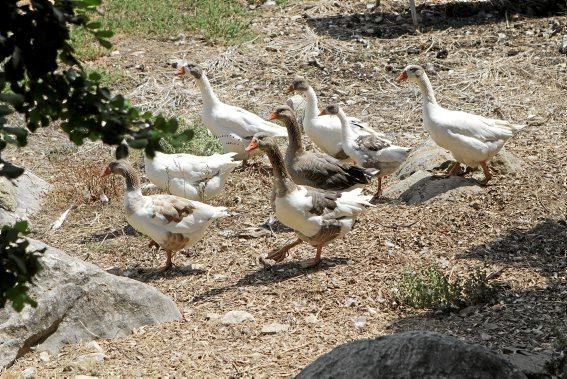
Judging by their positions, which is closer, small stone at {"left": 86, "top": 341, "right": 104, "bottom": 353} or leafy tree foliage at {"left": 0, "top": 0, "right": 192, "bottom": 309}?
leafy tree foliage at {"left": 0, "top": 0, "right": 192, "bottom": 309}

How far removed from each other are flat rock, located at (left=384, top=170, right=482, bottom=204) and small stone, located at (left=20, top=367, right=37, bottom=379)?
13.4 ft

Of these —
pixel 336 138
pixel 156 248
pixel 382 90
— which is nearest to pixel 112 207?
pixel 156 248

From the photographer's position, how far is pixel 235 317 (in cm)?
652

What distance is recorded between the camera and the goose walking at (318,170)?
8.40 meters

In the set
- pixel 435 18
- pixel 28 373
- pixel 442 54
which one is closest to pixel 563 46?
pixel 442 54

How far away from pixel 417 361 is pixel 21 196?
5998 millimetres

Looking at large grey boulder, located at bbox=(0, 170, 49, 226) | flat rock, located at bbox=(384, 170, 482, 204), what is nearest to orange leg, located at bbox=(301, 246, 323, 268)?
flat rock, located at bbox=(384, 170, 482, 204)

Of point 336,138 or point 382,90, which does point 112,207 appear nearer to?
point 336,138

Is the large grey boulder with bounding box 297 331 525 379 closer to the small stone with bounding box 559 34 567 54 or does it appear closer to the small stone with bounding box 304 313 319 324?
the small stone with bounding box 304 313 319 324

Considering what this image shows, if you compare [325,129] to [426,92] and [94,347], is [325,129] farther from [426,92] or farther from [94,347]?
[94,347]

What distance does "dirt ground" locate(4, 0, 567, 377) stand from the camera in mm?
6078

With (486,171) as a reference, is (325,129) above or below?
above

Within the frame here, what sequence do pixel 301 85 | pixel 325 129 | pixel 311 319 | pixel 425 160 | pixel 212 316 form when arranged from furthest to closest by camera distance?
1. pixel 301 85
2. pixel 325 129
3. pixel 425 160
4. pixel 212 316
5. pixel 311 319

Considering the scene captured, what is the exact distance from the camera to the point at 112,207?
9039 millimetres
